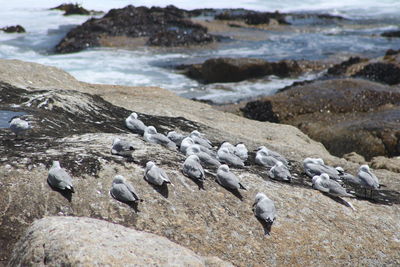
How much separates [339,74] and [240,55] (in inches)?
249

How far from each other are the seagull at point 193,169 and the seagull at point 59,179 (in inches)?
46.8

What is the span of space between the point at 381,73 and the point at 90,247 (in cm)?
1504

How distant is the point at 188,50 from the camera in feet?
81.5

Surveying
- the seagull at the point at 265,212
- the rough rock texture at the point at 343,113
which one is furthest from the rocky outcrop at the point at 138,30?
the seagull at the point at 265,212

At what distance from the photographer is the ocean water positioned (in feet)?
62.3

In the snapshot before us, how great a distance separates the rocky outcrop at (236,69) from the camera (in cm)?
1888

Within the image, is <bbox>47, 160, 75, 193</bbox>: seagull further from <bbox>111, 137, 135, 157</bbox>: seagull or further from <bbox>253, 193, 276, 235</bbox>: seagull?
<bbox>253, 193, 276, 235</bbox>: seagull

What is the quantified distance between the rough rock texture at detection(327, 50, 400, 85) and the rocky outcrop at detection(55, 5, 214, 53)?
8.93m

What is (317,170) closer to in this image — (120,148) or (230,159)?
(230,159)

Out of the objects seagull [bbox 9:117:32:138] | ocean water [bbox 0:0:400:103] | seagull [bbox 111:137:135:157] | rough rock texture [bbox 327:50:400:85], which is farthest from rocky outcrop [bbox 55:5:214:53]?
seagull [bbox 111:137:135:157]

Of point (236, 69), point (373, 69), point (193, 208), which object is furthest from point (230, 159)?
point (236, 69)

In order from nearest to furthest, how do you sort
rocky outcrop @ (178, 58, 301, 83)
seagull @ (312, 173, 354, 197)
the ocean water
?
seagull @ (312, 173, 354, 197)
rocky outcrop @ (178, 58, 301, 83)
the ocean water

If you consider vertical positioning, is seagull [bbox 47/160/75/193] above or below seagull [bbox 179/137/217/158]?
above

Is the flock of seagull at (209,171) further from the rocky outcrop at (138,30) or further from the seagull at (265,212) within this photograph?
the rocky outcrop at (138,30)
